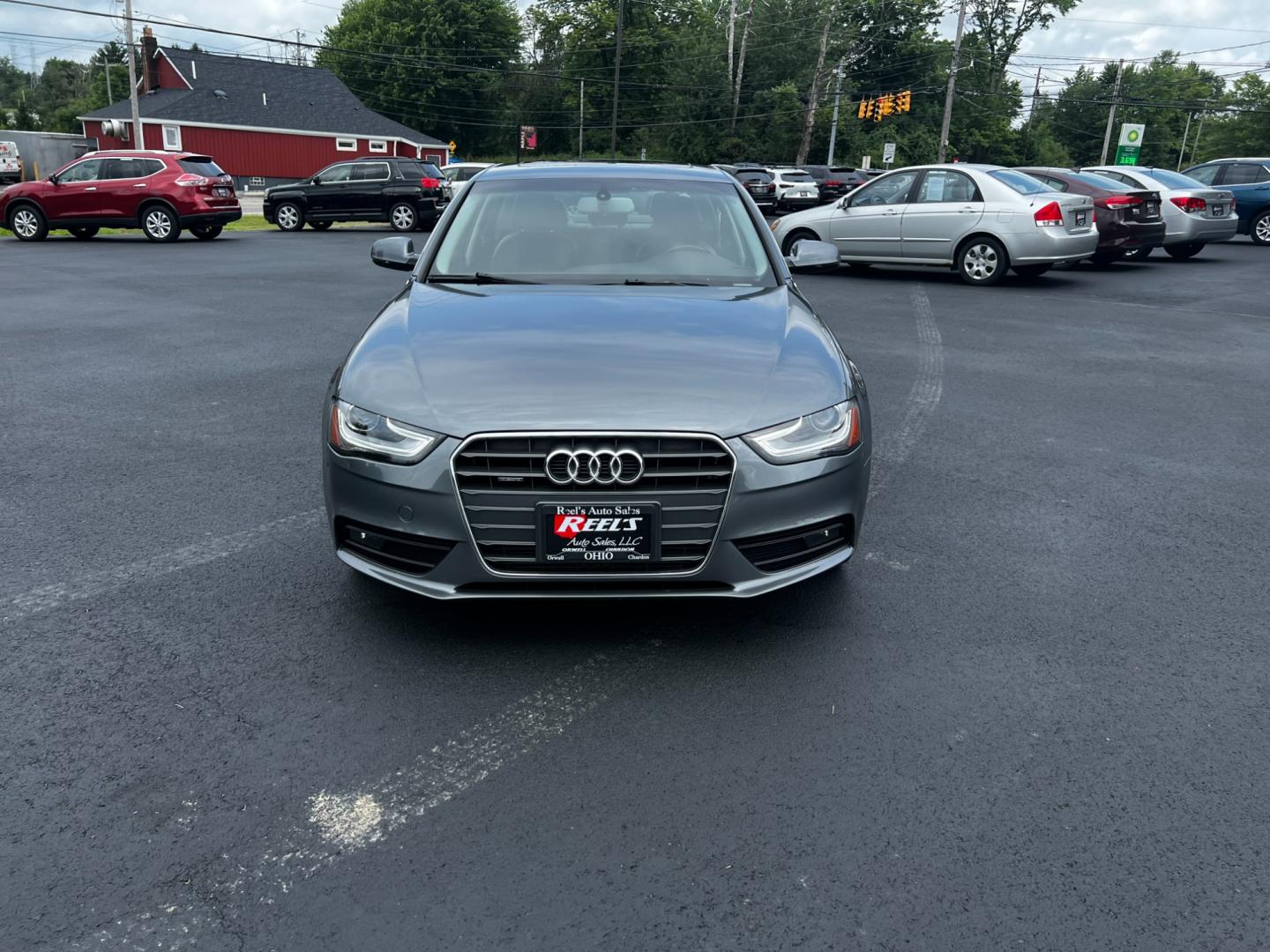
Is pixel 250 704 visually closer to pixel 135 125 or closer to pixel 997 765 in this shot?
pixel 997 765

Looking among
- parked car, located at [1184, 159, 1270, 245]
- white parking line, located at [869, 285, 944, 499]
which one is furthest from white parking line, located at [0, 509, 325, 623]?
parked car, located at [1184, 159, 1270, 245]

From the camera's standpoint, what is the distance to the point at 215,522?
4574 millimetres

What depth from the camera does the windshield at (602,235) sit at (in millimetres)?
4484

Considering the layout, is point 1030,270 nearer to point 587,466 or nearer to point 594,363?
point 594,363

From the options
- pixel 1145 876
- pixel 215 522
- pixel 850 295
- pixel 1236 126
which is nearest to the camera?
pixel 1145 876

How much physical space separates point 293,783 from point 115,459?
11.7ft

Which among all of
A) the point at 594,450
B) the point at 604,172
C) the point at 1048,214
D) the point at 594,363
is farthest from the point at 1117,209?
the point at 594,450

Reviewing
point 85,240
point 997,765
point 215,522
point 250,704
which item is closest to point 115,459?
point 215,522

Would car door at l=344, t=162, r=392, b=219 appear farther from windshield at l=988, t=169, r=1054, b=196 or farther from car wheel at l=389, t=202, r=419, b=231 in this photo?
windshield at l=988, t=169, r=1054, b=196

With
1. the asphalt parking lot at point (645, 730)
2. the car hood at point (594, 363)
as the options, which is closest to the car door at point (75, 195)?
the asphalt parking lot at point (645, 730)

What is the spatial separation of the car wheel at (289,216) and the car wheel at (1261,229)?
2168cm

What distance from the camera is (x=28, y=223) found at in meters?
20.1

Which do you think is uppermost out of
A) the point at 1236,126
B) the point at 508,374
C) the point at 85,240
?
the point at 1236,126

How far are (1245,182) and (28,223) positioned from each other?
80.5ft
